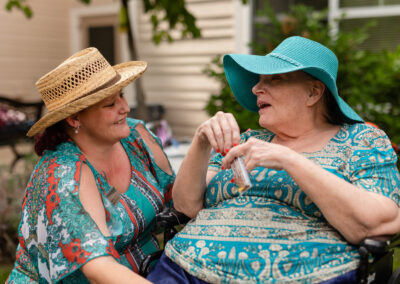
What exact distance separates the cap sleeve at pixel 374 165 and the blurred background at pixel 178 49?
63cm

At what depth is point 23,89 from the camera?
33.2ft

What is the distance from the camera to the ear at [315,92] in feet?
7.24

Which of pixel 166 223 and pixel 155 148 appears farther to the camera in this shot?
pixel 155 148

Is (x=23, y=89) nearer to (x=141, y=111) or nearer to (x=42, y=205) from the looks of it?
(x=141, y=111)

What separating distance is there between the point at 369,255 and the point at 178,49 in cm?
642

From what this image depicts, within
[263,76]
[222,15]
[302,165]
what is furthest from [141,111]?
[302,165]

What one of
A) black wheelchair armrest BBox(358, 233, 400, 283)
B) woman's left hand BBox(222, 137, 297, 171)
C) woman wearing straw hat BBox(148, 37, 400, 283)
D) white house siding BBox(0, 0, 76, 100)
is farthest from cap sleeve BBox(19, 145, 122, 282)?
white house siding BBox(0, 0, 76, 100)

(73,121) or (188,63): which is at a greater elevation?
(73,121)

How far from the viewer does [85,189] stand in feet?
6.70

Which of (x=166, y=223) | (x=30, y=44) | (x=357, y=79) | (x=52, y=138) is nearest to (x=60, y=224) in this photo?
(x=52, y=138)

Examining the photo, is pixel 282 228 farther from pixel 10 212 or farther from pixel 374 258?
pixel 10 212

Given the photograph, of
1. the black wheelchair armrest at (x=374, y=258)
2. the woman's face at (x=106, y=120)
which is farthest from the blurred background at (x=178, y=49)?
the woman's face at (x=106, y=120)

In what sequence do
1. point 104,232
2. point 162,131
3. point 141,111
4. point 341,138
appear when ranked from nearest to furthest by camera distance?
point 104,232, point 341,138, point 162,131, point 141,111

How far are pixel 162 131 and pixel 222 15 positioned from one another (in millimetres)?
3005
